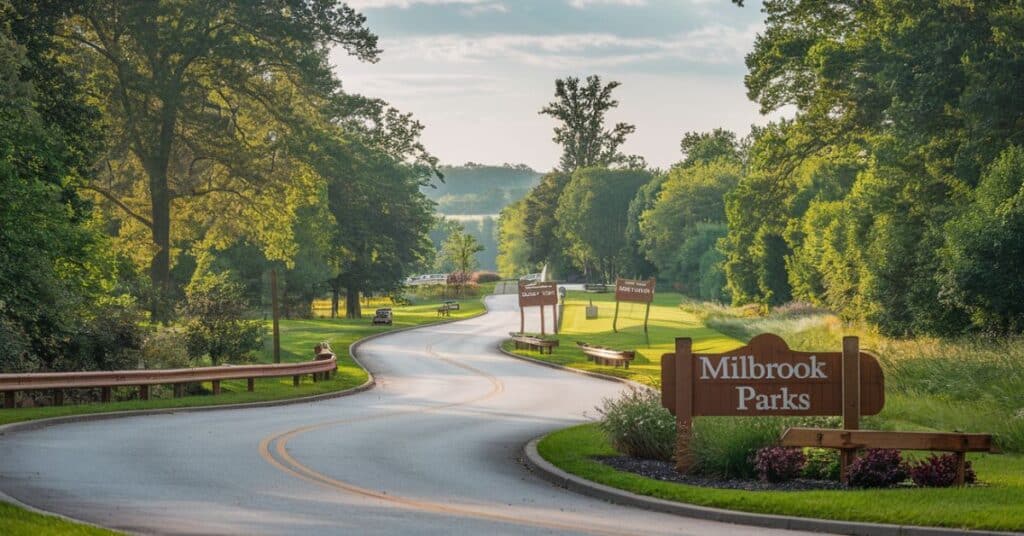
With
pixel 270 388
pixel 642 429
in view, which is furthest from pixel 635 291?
pixel 642 429

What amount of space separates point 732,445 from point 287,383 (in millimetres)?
27562

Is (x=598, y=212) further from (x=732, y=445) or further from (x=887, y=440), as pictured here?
(x=887, y=440)

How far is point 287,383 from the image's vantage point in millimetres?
42500

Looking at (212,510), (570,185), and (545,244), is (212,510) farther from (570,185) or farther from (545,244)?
(545,244)

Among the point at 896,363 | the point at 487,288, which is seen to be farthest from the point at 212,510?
the point at 487,288

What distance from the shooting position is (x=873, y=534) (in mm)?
→ 12414

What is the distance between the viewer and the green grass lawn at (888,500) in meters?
12.6

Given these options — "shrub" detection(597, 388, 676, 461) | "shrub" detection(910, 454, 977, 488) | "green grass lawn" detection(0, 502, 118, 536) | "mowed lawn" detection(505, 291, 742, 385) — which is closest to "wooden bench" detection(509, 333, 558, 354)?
"mowed lawn" detection(505, 291, 742, 385)

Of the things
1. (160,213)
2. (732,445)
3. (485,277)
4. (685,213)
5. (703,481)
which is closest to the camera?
(703,481)

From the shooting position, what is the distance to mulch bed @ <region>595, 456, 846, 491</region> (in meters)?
15.7

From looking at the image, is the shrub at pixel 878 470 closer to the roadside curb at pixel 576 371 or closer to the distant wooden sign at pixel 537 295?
the roadside curb at pixel 576 371

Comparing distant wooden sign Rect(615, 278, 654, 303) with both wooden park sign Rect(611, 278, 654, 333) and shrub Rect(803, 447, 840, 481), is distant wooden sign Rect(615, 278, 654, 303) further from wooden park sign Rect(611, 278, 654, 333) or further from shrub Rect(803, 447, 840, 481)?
shrub Rect(803, 447, 840, 481)

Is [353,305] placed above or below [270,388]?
above

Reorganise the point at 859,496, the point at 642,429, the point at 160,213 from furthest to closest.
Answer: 1. the point at 160,213
2. the point at 642,429
3. the point at 859,496
